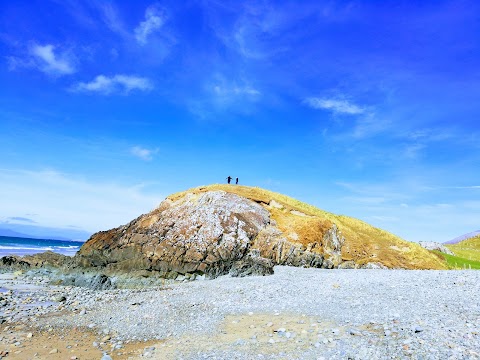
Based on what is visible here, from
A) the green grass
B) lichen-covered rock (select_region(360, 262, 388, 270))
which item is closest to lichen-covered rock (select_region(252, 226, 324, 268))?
lichen-covered rock (select_region(360, 262, 388, 270))

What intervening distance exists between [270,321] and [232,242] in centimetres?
2039

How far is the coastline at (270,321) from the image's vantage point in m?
12.5

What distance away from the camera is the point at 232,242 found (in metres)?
36.6

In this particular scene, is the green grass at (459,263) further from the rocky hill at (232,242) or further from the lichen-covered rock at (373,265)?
the lichen-covered rock at (373,265)

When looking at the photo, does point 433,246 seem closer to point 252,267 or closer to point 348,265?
point 348,265

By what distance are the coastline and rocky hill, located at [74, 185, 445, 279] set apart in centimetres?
936

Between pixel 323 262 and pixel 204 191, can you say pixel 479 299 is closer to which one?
pixel 323 262

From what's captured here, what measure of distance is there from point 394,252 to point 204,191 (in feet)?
82.8

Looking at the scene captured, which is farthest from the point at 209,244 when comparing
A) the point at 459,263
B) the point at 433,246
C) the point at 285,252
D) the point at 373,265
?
the point at 433,246

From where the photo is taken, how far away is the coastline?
12.5 m

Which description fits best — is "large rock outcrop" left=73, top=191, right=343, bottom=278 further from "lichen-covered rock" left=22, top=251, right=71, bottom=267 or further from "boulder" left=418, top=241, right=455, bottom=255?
"boulder" left=418, top=241, right=455, bottom=255

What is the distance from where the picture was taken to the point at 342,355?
11.7 m

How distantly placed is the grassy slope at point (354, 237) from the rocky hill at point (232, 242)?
118 millimetres

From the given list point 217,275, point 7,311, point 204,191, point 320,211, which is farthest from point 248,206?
point 7,311
